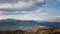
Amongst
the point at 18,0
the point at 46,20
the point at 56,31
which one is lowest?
the point at 56,31

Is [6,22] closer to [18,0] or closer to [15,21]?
[15,21]

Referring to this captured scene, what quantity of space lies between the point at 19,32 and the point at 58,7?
0.47 meters

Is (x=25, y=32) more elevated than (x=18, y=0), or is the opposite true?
(x=18, y=0)

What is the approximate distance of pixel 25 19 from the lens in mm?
1432

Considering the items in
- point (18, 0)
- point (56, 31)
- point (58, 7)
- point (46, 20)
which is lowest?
point (56, 31)

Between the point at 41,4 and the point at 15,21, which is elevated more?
the point at 41,4

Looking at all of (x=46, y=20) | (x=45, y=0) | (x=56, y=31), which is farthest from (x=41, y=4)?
(x=56, y=31)

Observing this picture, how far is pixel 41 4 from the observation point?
1420 mm

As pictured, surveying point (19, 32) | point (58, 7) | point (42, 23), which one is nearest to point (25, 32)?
point (19, 32)

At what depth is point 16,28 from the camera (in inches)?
56.2

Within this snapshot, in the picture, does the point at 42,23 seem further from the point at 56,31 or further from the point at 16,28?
the point at 16,28

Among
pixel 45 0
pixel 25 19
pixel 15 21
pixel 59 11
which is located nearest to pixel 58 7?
pixel 59 11

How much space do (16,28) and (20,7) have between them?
0.22 metres

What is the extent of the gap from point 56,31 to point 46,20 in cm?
15
